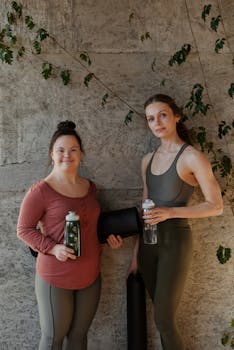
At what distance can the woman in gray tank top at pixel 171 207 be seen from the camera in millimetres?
2012

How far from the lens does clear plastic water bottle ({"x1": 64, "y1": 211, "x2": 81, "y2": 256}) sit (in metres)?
1.83

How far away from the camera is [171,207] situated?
2.06m

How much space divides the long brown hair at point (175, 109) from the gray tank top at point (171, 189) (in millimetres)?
179

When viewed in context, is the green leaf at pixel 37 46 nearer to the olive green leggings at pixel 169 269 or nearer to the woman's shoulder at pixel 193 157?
the woman's shoulder at pixel 193 157

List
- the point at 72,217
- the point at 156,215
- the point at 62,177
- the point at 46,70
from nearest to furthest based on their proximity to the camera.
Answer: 1. the point at 72,217
2. the point at 156,215
3. the point at 62,177
4. the point at 46,70

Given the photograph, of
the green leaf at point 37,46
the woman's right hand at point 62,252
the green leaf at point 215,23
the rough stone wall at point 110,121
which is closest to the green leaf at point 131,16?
the rough stone wall at point 110,121

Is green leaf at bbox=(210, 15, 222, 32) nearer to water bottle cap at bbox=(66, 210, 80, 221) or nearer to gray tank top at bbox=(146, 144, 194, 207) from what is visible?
gray tank top at bbox=(146, 144, 194, 207)

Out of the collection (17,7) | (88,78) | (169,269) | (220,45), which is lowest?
(169,269)

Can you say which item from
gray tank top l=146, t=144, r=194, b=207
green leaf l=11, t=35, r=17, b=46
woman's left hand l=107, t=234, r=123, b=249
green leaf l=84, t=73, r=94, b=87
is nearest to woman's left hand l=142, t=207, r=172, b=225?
gray tank top l=146, t=144, r=194, b=207

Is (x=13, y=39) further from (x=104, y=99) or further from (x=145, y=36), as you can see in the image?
(x=145, y=36)

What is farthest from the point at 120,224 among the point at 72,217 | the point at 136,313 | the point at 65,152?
the point at 136,313

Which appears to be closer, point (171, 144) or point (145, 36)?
point (171, 144)

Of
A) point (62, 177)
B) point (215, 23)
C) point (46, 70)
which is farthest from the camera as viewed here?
point (46, 70)

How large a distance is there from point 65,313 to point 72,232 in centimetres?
44
